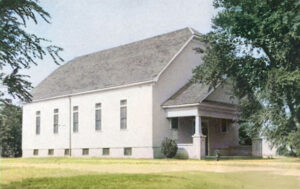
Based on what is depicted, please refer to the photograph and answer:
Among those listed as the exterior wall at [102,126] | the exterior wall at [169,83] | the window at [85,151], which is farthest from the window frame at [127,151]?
the window at [85,151]

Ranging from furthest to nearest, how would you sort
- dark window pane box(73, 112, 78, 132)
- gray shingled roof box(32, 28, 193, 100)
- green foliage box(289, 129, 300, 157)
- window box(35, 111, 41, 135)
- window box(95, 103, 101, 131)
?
1. window box(35, 111, 41, 135)
2. dark window pane box(73, 112, 78, 132)
3. window box(95, 103, 101, 131)
4. gray shingled roof box(32, 28, 193, 100)
5. green foliage box(289, 129, 300, 157)

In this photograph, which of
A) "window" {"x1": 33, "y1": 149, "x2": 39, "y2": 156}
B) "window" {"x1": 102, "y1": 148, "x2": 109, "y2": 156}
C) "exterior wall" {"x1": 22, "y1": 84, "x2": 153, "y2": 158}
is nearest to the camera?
"exterior wall" {"x1": 22, "y1": 84, "x2": 153, "y2": 158}

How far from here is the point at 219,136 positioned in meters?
34.7

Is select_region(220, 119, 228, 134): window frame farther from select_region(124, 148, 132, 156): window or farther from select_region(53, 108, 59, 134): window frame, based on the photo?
select_region(53, 108, 59, 134): window frame

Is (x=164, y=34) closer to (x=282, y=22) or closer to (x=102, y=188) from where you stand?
(x=282, y=22)

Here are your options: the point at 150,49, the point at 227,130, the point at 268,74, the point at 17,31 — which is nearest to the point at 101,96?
the point at 150,49

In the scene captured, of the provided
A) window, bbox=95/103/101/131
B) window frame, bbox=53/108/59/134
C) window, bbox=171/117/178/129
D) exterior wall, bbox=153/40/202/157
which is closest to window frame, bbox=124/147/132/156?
exterior wall, bbox=153/40/202/157

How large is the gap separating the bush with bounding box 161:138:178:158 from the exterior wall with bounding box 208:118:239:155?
4.75 meters

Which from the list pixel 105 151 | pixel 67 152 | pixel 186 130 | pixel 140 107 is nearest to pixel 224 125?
pixel 186 130

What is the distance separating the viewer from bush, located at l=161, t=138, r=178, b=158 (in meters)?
29.3

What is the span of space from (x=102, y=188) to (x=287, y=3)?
638 inches

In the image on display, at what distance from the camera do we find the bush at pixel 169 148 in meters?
29.3

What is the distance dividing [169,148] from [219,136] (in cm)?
676

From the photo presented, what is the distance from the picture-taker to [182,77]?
32250 mm
